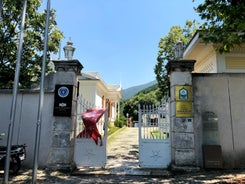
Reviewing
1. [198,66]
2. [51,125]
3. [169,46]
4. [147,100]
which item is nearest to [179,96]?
[51,125]

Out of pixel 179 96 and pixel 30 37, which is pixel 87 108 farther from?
pixel 30 37

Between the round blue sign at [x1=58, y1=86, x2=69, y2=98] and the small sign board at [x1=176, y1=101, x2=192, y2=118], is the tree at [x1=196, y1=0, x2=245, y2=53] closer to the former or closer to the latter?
the small sign board at [x1=176, y1=101, x2=192, y2=118]

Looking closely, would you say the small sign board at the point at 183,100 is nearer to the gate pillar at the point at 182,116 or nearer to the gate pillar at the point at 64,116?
the gate pillar at the point at 182,116

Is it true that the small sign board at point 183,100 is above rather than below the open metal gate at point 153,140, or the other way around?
above

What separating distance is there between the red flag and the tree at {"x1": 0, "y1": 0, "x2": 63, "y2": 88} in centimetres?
844

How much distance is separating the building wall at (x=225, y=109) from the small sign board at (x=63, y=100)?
157 inches

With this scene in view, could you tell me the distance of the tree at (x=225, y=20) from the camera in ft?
17.1

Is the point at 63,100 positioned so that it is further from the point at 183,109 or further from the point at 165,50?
the point at 165,50

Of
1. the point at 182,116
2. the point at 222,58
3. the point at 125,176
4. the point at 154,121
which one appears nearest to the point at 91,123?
the point at 125,176

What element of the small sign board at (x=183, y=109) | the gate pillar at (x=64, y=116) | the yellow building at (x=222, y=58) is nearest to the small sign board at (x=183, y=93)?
the small sign board at (x=183, y=109)

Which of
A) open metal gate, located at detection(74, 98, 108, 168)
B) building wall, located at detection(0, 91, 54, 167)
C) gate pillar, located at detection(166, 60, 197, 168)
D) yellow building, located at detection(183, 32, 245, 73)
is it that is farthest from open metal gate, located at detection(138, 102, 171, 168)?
yellow building, located at detection(183, 32, 245, 73)

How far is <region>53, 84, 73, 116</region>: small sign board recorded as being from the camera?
6.55m

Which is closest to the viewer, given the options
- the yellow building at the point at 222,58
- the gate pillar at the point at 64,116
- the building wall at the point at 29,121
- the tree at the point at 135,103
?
the gate pillar at the point at 64,116

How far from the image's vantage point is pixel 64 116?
21.5 ft
